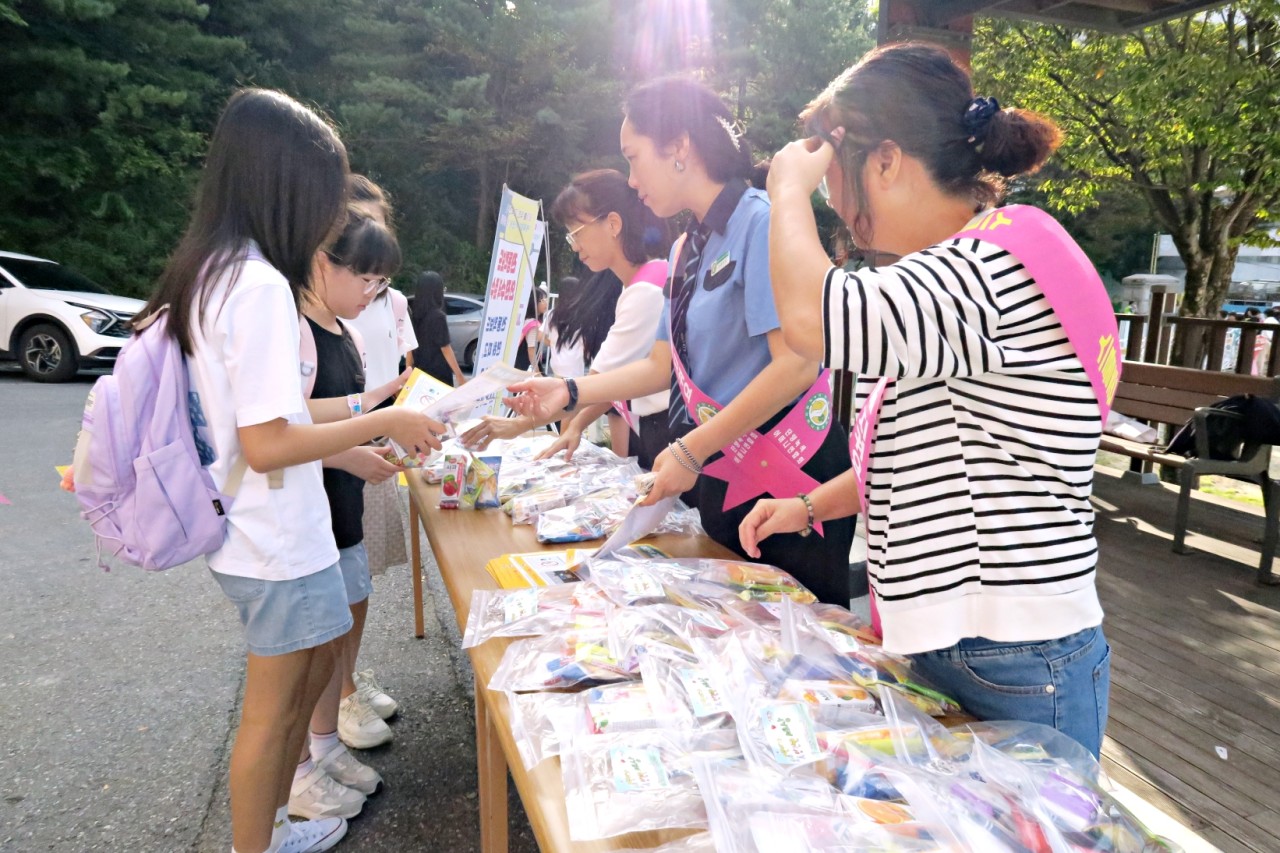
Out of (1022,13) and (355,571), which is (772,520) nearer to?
(355,571)

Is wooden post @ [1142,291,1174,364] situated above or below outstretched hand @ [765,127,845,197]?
below

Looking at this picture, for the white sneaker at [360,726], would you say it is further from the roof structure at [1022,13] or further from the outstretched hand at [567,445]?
the roof structure at [1022,13]

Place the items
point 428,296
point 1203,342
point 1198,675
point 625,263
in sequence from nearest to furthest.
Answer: point 625,263 < point 1198,675 < point 428,296 < point 1203,342

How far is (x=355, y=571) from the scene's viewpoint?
213cm

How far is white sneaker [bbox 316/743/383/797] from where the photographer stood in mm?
2166

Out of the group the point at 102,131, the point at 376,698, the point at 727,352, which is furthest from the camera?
the point at 102,131

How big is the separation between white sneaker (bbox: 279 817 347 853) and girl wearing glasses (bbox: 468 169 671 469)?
1067 millimetres

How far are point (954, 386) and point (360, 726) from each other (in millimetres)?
2205

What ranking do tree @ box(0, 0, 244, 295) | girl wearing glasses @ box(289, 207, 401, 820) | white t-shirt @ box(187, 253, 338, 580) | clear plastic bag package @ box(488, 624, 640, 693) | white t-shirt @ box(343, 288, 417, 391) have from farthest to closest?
tree @ box(0, 0, 244, 295) → white t-shirt @ box(343, 288, 417, 391) → girl wearing glasses @ box(289, 207, 401, 820) → white t-shirt @ box(187, 253, 338, 580) → clear plastic bag package @ box(488, 624, 640, 693)

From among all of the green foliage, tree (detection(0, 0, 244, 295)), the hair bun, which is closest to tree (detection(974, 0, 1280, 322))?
the hair bun

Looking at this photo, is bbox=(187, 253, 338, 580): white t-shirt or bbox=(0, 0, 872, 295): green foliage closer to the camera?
bbox=(187, 253, 338, 580): white t-shirt

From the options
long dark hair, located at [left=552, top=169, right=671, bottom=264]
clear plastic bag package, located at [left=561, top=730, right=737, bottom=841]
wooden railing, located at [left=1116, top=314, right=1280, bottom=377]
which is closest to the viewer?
clear plastic bag package, located at [left=561, top=730, right=737, bottom=841]

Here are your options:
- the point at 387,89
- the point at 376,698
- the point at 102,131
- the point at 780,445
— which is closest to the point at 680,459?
the point at 780,445

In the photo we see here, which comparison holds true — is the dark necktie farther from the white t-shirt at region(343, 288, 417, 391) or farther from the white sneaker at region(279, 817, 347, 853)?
the white t-shirt at region(343, 288, 417, 391)
